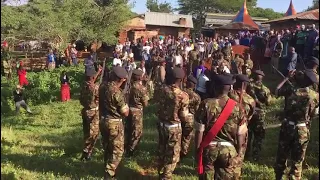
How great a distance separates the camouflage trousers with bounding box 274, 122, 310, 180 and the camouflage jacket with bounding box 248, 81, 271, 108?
1.27 meters

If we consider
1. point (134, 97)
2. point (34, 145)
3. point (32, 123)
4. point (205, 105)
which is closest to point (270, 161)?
point (134, 97)

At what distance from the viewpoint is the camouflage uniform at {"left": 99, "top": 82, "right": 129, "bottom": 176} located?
7.21 metres

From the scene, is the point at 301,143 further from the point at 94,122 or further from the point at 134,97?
the point at 94,122

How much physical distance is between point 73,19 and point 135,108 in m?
22.9

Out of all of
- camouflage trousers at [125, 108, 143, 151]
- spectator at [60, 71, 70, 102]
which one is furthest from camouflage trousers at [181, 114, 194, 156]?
spectator at [60, 71, 70, 102]

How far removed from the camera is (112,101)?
23.7 feet

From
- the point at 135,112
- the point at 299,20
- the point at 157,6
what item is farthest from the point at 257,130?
the point at 157,6

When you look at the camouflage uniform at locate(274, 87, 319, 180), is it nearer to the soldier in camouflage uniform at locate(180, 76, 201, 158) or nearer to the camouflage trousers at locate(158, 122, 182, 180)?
the camouflage trousers at locate(158, 122, 182, 180)

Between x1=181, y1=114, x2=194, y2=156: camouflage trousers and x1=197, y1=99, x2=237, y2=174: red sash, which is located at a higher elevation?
x1=197, y1=99, x2=237, y2=174: red sash

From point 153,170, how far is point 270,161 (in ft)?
8.80

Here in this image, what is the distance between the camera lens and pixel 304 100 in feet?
21.4

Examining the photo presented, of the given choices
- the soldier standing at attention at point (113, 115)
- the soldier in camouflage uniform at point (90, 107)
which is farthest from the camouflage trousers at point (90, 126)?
the soldier standing at attention at point (113, 115)

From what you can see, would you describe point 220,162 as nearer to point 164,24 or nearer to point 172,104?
point 172,104

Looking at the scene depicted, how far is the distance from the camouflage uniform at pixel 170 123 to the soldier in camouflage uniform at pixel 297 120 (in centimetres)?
184
